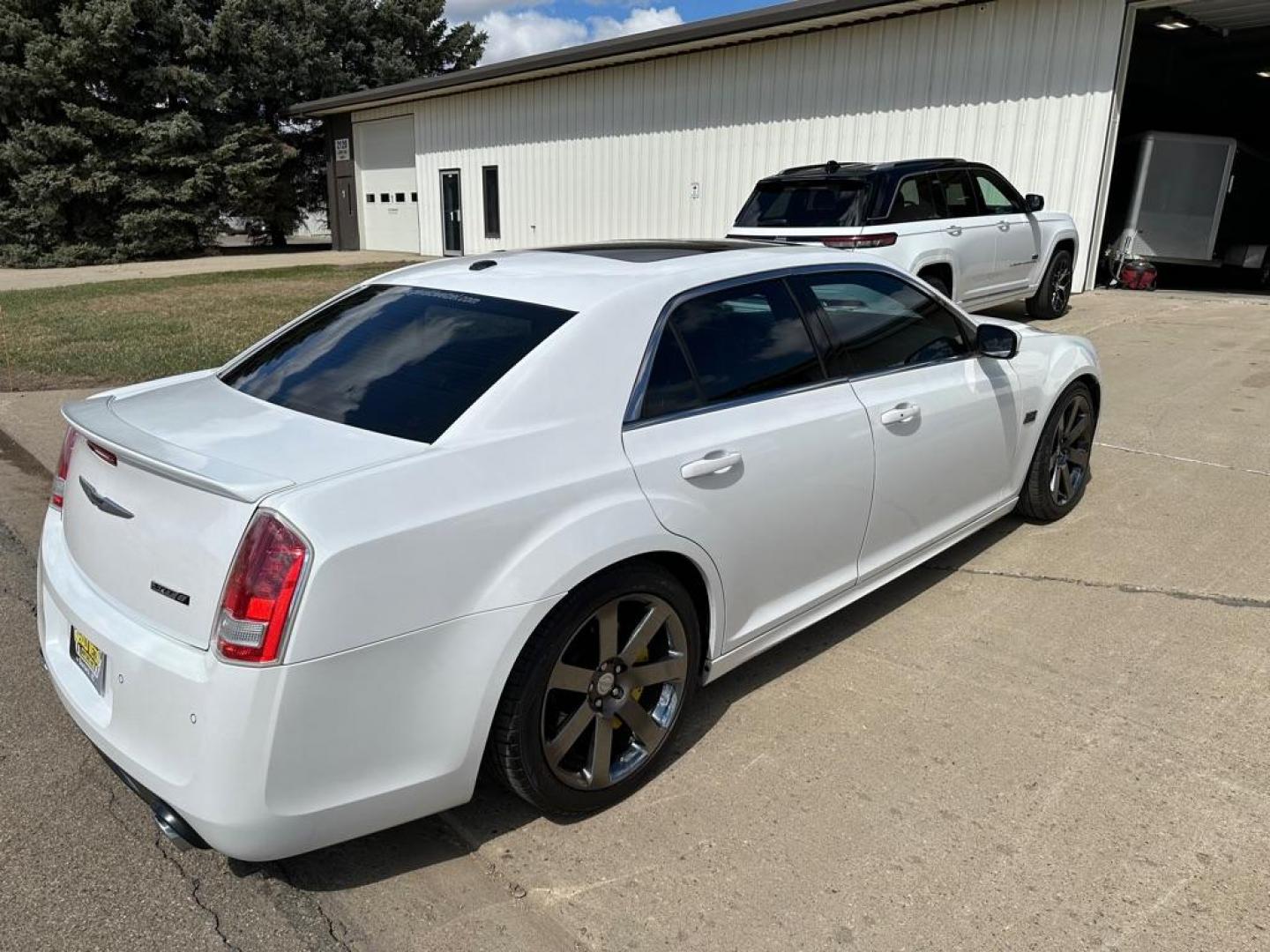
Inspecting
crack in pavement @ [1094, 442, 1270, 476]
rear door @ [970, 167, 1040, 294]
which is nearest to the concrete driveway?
crack in pavement @ [1094, 442, 1270, 476]

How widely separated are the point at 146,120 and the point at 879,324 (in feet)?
101

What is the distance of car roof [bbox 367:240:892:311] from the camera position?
304cm

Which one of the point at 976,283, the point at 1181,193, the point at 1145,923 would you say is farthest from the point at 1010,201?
the point at 1145,923

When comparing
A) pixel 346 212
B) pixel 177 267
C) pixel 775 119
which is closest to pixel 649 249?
pixel 775 119

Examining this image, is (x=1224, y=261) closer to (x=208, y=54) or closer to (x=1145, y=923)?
(x=1145, y=923)

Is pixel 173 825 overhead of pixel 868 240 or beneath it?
beneath

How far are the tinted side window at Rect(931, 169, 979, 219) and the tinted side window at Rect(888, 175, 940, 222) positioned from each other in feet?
0.37

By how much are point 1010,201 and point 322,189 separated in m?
31.0

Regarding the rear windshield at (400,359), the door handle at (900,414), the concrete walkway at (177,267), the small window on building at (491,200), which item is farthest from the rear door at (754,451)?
the concrete walkway at (177,267)

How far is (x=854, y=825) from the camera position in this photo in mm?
2693

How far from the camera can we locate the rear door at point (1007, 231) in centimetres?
965

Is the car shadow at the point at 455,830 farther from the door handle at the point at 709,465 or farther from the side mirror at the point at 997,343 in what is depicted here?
the side mirror at the point at 997,343

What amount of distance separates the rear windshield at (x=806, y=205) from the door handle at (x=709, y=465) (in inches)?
241

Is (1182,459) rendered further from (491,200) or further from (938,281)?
(491,200)
